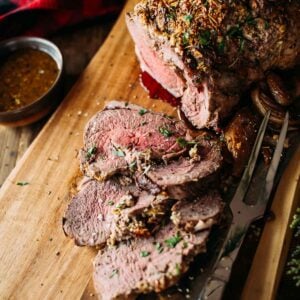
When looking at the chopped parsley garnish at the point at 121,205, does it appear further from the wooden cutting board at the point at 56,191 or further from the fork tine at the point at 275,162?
the fork tine at the point at 275,162

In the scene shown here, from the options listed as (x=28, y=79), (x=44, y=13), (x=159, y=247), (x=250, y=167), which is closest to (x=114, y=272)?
(x=159, y=247)

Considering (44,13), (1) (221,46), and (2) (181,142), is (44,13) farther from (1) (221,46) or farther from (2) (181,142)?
(2) (181,142)

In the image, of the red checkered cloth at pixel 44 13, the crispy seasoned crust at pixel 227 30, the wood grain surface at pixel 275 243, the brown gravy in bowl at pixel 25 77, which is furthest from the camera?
the red checkered cloth at pixel 44 13

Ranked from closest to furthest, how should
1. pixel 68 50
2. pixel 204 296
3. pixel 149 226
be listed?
Result: pixel 204 296
pixel 149 226
pixel 68 50

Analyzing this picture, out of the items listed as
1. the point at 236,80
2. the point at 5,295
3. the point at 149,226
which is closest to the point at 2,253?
the point at 5,295

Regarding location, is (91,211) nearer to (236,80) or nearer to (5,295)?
(5,295)

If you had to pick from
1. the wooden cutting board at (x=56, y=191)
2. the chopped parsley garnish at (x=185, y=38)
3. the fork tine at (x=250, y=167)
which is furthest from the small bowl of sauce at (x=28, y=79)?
the fork tine at (x=250, y=167)
